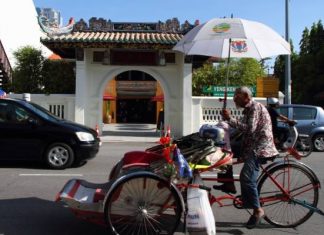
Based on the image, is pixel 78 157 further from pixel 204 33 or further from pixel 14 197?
pixel 204 33

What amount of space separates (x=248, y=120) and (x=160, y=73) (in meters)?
17.8

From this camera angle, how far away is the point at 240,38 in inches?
259

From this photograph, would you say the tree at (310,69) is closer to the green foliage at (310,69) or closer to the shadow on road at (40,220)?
the green foliage at (310,69)

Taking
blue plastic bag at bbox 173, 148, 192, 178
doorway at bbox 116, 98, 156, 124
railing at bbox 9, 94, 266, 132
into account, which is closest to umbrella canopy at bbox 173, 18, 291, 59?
blue plastic bag at bbox 173, 148, 192, 178

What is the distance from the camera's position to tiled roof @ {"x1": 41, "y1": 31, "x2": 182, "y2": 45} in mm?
21906

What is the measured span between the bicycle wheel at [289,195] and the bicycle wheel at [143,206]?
1234 millimetres

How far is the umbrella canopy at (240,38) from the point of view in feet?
21.5

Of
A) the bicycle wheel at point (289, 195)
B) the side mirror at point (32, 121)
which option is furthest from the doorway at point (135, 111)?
the bicycle wheel at point (289, 195)

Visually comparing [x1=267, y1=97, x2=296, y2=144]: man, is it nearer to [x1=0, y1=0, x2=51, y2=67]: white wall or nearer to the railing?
the railing

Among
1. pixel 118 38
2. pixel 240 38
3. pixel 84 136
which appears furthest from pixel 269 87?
pixel 240 38

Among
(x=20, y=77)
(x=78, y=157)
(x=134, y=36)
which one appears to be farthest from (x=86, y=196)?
(x=20, y=77)

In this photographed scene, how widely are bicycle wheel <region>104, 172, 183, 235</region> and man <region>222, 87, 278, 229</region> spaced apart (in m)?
0.88

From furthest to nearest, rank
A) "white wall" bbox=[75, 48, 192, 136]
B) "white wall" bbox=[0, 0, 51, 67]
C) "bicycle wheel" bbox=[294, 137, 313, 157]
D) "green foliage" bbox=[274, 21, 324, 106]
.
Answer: "white wall" bbox=[0, 0, 51, 67] < "green foliage" bbox=[274, 21, 324, 106] < "white wall" bbox=[75, 48, 192, 136] < "bicycle wheel" bbox=[294, 137, 313, 157]

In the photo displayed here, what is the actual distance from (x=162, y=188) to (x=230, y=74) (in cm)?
3562
